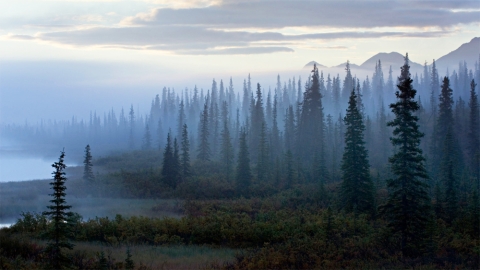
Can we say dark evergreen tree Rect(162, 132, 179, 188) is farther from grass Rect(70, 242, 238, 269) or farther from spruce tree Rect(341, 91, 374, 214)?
grass Rect(70, 242, 238, 269)

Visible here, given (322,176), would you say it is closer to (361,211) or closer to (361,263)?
(361,211)

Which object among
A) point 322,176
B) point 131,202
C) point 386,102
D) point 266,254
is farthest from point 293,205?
point 386,102

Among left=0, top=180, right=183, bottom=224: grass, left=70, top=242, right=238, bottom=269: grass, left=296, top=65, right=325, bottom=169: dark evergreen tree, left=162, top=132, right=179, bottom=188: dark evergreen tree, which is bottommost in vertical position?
left=70, top=242, right=238, bottom=269: grass

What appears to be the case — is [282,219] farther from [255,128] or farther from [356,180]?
[255,128]

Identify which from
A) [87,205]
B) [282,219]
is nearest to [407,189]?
[282,219]

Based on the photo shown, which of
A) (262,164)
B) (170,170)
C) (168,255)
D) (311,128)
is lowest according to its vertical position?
(168,255)

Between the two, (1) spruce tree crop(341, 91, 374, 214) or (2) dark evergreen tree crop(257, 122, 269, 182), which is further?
(2) dark evergreen tree crop(257, 122, 269, 182)

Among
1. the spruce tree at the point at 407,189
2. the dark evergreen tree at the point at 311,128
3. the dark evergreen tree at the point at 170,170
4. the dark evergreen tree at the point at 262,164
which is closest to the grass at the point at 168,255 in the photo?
the spruce tree at the point at 407,189

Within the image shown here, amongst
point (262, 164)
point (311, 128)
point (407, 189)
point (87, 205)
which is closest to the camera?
point (407, 189)

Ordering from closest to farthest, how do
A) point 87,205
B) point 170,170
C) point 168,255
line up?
point 168,255 → point 87,205 → point 170,170

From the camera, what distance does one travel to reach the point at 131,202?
43.8m

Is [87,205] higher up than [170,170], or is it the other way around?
[170,170]

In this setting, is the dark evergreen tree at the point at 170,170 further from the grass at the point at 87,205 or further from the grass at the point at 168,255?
the grass at the point at 168,255

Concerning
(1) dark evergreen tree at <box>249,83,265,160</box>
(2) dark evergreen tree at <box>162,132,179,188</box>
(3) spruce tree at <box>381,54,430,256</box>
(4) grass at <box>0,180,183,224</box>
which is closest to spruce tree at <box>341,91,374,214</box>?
(3) spruce tree at <box>381,54,430,256</box>
